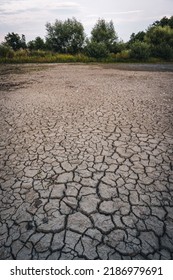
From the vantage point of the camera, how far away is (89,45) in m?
17.4

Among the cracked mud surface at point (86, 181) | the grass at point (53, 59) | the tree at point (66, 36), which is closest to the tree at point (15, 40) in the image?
the tree at point (66, 36)

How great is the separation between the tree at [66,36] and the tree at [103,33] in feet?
7.66

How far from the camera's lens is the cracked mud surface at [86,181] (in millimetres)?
1879

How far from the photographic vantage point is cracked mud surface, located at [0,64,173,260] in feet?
6.16

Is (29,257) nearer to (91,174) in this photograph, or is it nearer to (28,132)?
(91,174)

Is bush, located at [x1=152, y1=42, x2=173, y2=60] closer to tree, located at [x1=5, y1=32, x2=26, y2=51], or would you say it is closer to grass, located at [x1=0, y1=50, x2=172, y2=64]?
grass, located at [x1=0, y1=50, x2=172, y2=64]

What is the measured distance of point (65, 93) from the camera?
679 centimetres

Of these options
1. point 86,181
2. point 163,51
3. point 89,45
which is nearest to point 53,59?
point 89,45

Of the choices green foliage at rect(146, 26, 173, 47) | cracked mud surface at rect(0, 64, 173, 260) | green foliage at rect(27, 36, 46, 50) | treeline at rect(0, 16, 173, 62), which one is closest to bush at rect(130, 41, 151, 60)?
treeline at rect(0, 16, 173, 62)

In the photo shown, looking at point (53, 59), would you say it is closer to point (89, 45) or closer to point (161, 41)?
point (89, 45)

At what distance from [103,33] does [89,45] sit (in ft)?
16.4

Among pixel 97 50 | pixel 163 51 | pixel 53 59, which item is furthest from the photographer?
pixel 163 51

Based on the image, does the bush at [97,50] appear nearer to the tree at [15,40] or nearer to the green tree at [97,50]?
the green tree at [97,50]

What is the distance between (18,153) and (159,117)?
10.9 feet
